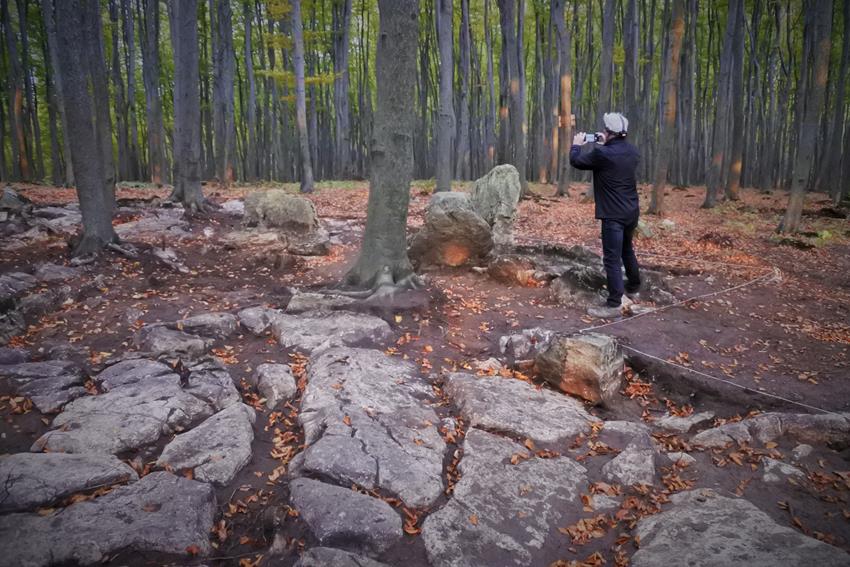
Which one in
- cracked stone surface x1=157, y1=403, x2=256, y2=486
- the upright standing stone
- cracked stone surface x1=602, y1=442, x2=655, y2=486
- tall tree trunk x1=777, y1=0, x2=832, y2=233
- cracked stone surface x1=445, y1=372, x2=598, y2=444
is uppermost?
tall tree trunk x1=777, y1=0, x2=832, y2=233

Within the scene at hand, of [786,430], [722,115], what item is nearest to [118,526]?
[786,430]

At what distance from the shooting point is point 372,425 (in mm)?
3508

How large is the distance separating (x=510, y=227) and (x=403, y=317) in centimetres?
423

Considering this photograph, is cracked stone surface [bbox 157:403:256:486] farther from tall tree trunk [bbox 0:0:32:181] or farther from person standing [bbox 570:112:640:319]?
tall tree trunk [bbox 0:0:32:181]

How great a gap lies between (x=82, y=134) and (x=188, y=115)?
16.7ft

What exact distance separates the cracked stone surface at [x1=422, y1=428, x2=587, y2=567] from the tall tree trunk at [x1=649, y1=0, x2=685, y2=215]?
475 inches

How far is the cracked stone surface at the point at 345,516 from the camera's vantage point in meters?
2.47

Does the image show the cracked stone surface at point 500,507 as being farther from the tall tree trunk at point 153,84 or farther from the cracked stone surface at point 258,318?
the tall tree trunk at point 153,84

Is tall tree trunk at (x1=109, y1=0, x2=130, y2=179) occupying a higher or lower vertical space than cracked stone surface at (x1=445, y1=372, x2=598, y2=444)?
higher

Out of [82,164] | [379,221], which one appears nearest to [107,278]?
[82,164]

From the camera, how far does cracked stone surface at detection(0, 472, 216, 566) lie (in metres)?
2.14

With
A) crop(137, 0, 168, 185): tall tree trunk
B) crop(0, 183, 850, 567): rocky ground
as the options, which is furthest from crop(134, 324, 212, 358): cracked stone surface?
crop(137, 0, 168, 185): tall tree trunk

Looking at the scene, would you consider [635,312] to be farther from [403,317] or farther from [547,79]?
[547,79]

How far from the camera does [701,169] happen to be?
98.0 feet
